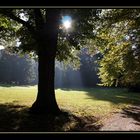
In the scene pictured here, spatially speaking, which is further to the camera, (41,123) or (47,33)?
(47,33)

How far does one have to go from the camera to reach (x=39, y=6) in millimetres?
5277

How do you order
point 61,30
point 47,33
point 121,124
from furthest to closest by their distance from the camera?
point 61,30 → point 47,33 → point 121,124

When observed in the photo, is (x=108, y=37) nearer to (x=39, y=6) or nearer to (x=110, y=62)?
(x=110, y=62)

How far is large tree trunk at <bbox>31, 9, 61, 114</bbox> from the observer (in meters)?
11.8

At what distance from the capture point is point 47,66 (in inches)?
465

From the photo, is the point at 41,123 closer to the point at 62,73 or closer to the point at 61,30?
the point at 61,30

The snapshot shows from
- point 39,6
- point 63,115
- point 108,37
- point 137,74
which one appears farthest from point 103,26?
point 39,6

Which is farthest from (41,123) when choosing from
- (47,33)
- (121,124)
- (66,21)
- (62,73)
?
(62,73)

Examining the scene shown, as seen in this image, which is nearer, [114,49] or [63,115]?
[63,115]

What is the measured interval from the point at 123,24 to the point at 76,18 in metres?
2.95

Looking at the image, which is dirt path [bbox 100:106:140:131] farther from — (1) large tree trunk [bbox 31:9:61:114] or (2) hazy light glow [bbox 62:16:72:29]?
(2) hazy light glow [bbox 62:16:72:29]

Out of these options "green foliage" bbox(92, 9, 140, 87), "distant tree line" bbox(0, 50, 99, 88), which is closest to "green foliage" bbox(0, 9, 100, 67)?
"green foliage" bbox(92, 9, 140, 87)

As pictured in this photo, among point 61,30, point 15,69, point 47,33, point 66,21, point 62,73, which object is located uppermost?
point 15,69

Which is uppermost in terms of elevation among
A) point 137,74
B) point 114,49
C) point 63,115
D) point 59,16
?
point 59,16
